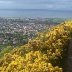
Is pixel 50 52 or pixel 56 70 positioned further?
pixel 50 52

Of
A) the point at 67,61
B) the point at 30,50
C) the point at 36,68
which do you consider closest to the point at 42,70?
the point at 36,68

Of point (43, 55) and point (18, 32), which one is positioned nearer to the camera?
point (43, 55)

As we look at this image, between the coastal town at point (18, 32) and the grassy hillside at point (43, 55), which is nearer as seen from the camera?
the grassy hillside at point (43, 55)

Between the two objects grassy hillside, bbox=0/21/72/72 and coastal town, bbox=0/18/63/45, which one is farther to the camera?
coastal town, bbox=0/18/63/45

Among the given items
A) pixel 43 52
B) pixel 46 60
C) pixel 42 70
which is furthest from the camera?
pixel 43 52

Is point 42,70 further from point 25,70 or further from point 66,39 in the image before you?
point 66,39

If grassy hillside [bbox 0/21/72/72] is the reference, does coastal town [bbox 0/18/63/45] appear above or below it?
below

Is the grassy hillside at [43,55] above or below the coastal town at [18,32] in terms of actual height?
above

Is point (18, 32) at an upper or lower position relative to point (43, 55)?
lower
